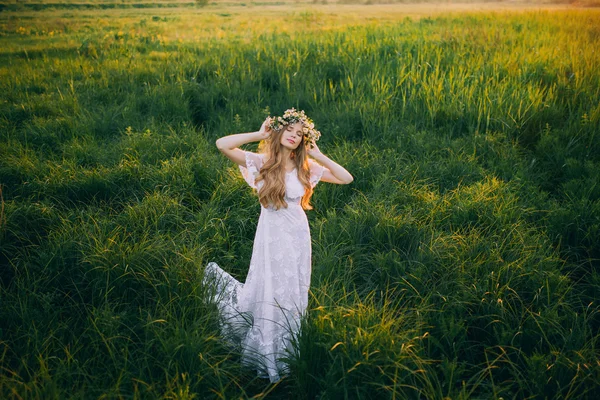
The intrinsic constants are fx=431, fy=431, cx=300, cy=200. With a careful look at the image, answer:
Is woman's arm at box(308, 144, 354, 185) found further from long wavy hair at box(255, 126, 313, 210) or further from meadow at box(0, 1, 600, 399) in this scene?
meadow at box(0, 1, 600, 399)

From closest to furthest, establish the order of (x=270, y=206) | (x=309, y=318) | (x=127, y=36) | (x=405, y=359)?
(x=405, y=359) < (x=309, y=318) < (x=270, y=206) < (x=127, y=36)

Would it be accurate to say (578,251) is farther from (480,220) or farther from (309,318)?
(309,318)

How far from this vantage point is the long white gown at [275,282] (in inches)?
114

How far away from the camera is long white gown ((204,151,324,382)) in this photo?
9.49 ft

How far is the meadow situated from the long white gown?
0.45 ft

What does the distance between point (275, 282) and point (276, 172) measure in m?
0.74

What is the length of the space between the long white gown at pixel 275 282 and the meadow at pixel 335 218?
0.14m

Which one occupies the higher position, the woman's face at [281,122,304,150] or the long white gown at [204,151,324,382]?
the woman's face at [281,122,304,150]

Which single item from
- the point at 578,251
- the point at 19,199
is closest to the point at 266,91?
the point at 19,199

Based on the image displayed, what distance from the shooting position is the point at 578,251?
375cm

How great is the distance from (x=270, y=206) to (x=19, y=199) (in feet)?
9.29

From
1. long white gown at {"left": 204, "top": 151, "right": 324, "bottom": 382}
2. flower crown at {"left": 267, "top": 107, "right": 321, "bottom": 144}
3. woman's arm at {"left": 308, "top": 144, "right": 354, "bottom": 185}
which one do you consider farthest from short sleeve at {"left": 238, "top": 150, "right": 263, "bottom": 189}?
woman's arm at {"left": 308, "top": 144, "right": 354, "bottom": 185}

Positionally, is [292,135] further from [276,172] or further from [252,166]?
[252,166]

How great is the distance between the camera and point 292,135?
2834 mm
